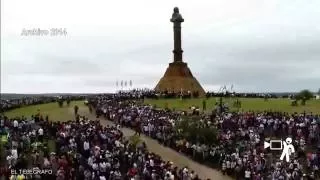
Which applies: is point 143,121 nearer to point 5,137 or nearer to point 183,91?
point 5,137

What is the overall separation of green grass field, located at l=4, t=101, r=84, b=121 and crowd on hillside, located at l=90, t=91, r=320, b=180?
203 inches

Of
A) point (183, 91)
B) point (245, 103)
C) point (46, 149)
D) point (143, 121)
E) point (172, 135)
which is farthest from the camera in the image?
point (183, 91)

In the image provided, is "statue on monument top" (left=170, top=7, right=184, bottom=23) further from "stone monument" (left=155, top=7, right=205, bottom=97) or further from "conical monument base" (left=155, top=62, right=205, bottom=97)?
"conical monument base" (left=155, top=62, right=205, bottom=97)

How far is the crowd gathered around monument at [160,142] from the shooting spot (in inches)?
1202

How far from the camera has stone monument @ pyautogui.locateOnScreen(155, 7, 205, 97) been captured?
242 ft

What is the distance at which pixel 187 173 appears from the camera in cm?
3247

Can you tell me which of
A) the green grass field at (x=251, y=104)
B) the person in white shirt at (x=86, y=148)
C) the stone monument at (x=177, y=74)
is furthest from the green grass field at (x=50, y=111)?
the person in white shirt at (x=86, y=148)

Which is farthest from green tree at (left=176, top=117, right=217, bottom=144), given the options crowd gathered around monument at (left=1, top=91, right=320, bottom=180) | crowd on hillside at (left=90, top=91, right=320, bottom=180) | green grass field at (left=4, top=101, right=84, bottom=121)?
green grass field at (left=4, top=101, right=84, bottom=121)

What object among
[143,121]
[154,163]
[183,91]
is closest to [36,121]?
[143,121]

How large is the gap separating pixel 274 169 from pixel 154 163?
597 cm

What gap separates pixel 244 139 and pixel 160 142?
5.13 metres

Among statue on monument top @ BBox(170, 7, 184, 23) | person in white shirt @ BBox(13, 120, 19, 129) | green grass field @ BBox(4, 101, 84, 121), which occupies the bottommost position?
person in white shirt @ BBox(13, 120, 19, 129)

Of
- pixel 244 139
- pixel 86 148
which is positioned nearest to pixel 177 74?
pixel 244 139

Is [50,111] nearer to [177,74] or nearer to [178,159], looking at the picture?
[178,159]
